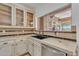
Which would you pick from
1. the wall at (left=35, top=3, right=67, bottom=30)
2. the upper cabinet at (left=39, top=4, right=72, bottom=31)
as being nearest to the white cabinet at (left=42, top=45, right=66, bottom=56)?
the upper cabinet at (left=39, top=4, right=72, bottom=31)

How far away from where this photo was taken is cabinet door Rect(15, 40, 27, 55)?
1043mm

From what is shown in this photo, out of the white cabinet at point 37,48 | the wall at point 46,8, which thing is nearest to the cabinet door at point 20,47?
the white cabinet at point 37,48

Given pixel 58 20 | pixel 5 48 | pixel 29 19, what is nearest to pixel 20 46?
pixel 5 48

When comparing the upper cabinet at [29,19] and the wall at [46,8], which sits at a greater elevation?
the wall at [46,8]

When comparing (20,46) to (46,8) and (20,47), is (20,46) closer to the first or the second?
(20,47)

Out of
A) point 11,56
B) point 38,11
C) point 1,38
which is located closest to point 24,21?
point 38,11

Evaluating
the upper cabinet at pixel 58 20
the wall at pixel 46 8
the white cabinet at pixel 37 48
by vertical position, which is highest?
the wall at pixel 46 8

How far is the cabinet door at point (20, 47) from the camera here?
1.04 meters

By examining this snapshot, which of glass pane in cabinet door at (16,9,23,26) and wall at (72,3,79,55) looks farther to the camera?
glass pane in cabinet door at (16,9,23,26)

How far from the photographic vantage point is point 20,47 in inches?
42.1

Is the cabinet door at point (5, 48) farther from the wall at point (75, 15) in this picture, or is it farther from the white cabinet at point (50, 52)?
the wall at point (75, 15)

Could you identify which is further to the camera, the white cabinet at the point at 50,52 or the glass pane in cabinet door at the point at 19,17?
the glass pane in cabinet door at the point at 19,17

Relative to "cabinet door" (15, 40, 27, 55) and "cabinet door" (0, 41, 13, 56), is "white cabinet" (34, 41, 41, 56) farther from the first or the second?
"cabinet door" (0, 41, 13, 56)

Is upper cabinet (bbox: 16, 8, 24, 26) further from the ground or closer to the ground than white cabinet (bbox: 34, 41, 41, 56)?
further from the ground
